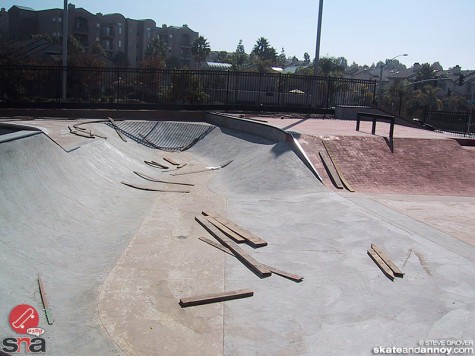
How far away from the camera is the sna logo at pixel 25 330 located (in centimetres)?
435

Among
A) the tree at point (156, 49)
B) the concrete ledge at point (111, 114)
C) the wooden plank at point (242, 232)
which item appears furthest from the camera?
the tree at point (156, 49)

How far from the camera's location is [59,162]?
10727mm

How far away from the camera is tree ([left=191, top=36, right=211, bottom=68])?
8625 cm

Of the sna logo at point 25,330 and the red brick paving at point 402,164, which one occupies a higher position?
the red brick paving at point 402,164

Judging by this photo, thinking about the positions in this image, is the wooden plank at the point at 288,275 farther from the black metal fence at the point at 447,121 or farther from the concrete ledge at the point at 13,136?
the black metal fence at the point at 447,121

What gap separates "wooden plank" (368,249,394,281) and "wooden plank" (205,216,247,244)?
2277 mm

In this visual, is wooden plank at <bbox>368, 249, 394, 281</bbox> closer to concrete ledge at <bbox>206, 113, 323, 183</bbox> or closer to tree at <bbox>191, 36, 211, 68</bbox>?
concrete ledge at <bbox>206, 113, 323, 183</bbox>

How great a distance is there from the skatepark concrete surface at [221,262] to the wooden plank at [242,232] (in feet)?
0.52

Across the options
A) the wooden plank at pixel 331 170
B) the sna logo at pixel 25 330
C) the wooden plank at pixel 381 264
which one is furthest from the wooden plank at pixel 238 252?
the wooden plank at pixel 331 170

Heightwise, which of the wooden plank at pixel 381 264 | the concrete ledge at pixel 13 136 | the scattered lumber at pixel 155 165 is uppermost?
the concrete ledge at pixel 13 136

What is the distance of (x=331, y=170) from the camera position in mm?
13320

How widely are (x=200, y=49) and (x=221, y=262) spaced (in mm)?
83787

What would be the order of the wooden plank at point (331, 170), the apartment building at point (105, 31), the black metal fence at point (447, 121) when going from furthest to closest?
the apartment building at point (105, 31), the black metal fence at point (447, 121), the wooden plank at point (331, 170)

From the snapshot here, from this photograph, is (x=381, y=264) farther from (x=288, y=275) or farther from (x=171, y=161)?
(x=171, y=161)
